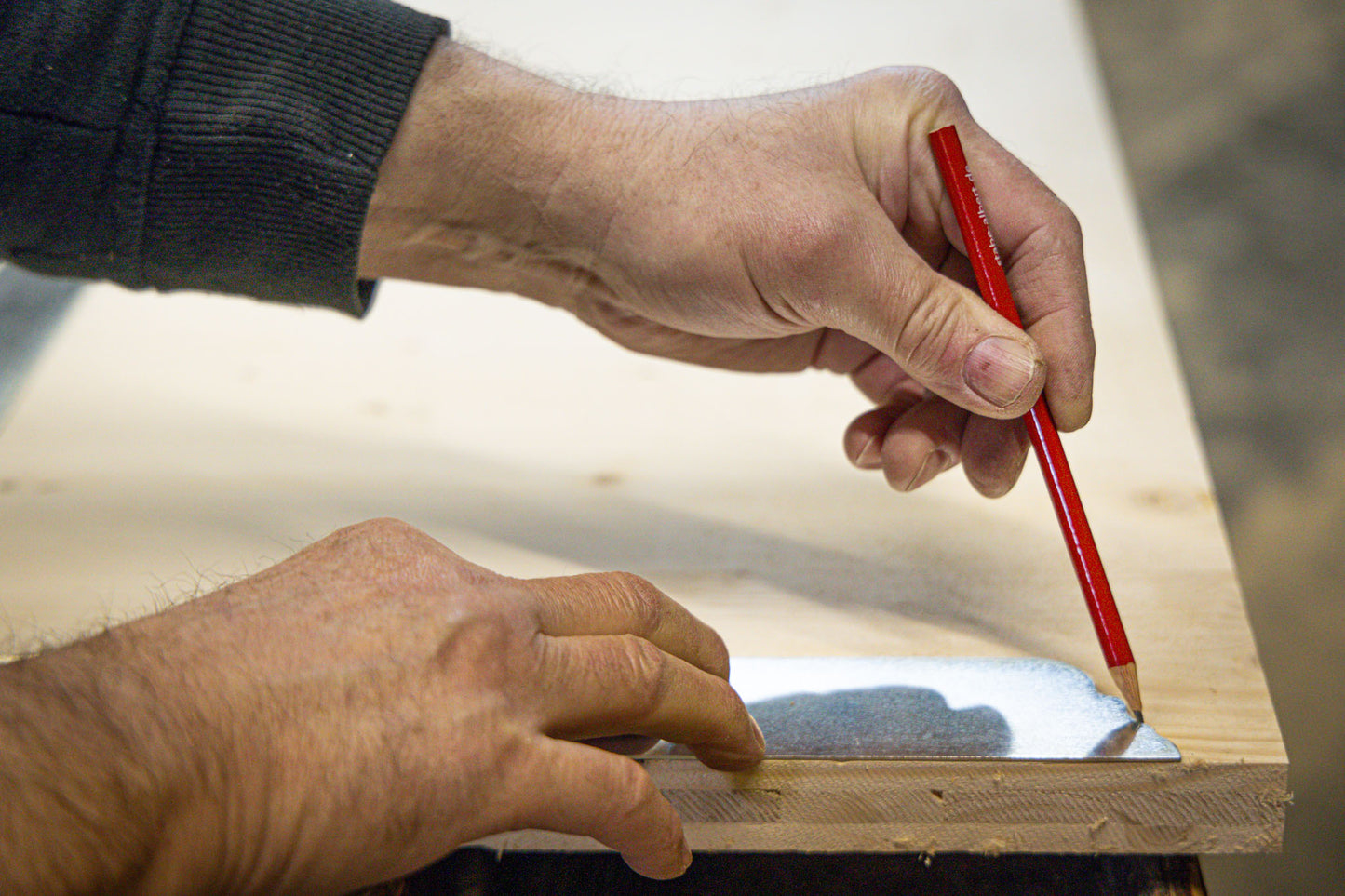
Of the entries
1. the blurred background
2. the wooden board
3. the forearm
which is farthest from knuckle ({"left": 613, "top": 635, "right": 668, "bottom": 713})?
the blurred background

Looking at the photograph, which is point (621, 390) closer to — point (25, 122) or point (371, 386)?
point (371, 386)

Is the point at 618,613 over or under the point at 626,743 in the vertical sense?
over

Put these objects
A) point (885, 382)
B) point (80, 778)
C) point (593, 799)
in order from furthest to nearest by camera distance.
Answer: point (885, 382)
point (593, 799)
point (80, 778)

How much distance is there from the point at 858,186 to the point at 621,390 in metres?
0.40

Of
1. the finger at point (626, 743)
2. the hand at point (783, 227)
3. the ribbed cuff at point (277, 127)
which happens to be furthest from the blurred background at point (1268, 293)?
the ribbed cuff at point (277, 127)

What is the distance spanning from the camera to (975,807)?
74 centimetres

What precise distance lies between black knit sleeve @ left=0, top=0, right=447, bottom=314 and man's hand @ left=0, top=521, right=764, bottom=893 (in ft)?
1.35

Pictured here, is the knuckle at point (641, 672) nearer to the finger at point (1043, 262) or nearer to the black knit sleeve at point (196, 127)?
the finger at point (1043, 262)

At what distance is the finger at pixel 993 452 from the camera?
2.97 feet

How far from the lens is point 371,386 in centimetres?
118

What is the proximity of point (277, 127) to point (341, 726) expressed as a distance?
583 mm

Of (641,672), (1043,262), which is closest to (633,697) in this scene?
(641,672)

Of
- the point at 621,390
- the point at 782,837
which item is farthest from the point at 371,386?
the point at 782,837

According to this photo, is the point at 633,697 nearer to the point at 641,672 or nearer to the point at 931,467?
the point at 641,672
